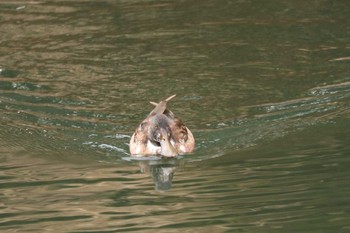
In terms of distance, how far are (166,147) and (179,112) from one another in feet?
6.68

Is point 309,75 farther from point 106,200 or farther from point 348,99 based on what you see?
point 106,200

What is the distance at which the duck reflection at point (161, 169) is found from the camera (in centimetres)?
748

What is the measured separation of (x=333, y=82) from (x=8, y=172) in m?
4.14

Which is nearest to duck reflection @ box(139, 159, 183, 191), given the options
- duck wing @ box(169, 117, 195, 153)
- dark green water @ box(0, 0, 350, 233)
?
dark green water @ box(0, 0, 350, 233)

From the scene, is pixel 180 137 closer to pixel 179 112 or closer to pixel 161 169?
pixel 161 169

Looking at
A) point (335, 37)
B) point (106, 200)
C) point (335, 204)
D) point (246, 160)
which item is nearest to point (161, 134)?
point (246, 160)

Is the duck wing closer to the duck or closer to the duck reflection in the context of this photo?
the duck

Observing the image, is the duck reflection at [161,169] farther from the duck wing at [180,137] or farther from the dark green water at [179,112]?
the duck wing at [180,137]

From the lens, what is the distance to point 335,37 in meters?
12.2

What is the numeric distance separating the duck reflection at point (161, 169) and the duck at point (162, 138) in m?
0.08

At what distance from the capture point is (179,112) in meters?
10.1

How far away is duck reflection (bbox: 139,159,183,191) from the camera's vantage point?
24.6 ft

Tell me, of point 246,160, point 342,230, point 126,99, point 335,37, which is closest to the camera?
point 342,230

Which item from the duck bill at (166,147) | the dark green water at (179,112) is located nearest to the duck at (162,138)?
the duck bill at (166,147)
